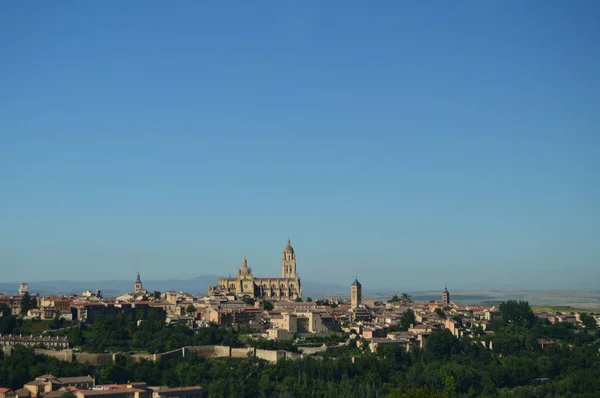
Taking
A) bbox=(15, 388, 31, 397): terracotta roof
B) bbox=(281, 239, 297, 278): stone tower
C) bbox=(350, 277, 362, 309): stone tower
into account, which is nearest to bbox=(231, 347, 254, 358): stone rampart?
bbox=(15, 388, 31, 397): terracotta roof

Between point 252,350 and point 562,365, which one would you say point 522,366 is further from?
point 252,350

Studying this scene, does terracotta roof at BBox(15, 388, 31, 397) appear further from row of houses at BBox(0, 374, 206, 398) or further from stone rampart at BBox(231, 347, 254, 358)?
stone rampart at BBox(231, 347, 254, 358)

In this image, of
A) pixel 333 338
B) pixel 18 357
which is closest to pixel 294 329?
pixel 333 338

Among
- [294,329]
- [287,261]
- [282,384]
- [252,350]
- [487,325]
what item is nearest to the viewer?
[282,384]

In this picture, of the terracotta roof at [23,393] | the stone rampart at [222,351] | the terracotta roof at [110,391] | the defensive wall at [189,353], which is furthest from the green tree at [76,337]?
the terracotta roof at [110,391]

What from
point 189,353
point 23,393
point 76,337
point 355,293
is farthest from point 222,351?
point 355,293
